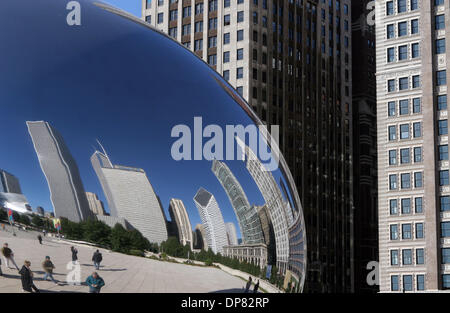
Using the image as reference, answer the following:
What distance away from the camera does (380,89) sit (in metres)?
74.2

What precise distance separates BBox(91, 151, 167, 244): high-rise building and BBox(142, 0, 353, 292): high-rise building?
67.8 metres

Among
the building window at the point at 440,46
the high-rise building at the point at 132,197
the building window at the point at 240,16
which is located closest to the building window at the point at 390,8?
the building window at the point at 440,46

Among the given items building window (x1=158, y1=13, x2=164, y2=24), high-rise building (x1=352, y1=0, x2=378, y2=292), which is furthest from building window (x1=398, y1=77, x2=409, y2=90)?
building window (x1=158, y1=13, x2=164, y2=24)

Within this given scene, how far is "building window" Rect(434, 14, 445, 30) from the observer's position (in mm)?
70750

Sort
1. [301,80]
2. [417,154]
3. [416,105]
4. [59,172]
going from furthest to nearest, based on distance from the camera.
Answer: [301,80] → [416,105] → [417,154] → [59,172]

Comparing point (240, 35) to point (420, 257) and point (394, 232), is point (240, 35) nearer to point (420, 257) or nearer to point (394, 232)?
point (394, 232)

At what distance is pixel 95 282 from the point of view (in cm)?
475

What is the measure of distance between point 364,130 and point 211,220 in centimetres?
10014

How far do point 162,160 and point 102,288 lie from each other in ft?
3.06

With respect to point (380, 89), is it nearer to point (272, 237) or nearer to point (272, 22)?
point (272, 22)

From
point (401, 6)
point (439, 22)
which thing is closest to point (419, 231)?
point (439, 22)

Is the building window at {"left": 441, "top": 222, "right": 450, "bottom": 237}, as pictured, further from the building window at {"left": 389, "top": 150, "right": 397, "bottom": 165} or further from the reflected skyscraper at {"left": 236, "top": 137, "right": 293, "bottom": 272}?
the reflected skyscraper at {"left": 236, "top": 137, "right": 293, "bottom": 272}

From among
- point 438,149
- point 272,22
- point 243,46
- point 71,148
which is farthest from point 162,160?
point 272,22

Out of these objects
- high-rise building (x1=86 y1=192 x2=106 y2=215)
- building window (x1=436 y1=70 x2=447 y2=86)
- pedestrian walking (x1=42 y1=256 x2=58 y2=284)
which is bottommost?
pedestrian walking (x1=42 y1=256 x2=58 y2=284)
